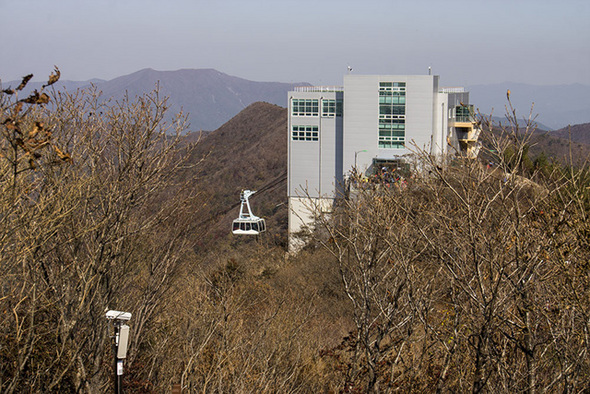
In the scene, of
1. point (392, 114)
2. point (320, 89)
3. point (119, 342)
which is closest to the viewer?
point (119, 342)

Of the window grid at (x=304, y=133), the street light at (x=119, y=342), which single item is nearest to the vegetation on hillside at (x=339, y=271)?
the street light at (x=119, y=342)

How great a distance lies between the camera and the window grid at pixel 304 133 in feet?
163

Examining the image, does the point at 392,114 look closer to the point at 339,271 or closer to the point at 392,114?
the point at 392,114

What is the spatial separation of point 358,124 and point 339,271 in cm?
3694

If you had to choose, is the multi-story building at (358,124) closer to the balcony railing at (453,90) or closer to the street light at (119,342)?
the balcony railing at (453,90)

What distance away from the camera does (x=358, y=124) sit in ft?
157

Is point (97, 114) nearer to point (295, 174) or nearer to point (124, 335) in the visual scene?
point (124, 335)

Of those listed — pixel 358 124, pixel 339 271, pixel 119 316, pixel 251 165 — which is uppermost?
pixel 358 124

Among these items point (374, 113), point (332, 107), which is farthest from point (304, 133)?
point (374, 113)

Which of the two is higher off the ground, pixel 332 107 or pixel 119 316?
pixel 332 107

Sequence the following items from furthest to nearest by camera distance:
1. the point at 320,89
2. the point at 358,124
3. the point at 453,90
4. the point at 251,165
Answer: the point at 251,165 < the point at 453,90 < the point at 320,89 < the point at 358,124

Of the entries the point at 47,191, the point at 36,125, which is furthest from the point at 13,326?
the point at 36,125

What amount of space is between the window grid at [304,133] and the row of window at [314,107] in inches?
43.0

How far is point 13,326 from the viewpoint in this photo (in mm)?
9930
